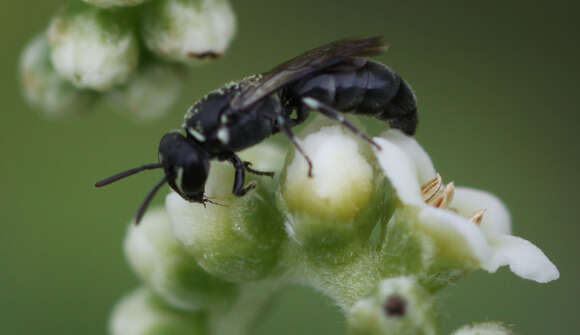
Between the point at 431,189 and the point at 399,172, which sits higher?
the point at 399,172

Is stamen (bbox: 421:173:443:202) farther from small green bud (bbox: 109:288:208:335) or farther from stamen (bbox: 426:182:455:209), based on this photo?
small green bud (bbox: 109:288:208:335)

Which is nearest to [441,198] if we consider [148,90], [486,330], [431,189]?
[431,189]

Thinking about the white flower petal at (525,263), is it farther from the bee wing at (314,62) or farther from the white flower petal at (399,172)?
the bee wing at (314,62)

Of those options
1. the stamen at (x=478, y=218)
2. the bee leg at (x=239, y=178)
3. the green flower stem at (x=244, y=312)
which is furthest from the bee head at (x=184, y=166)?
the stamen at (x=478, y=218)

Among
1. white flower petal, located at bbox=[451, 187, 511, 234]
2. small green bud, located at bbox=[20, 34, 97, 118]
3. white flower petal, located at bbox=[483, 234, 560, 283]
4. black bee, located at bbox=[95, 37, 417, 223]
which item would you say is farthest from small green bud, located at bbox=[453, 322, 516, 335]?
small green bud, located at bbox=[20, 34, 97, 118]

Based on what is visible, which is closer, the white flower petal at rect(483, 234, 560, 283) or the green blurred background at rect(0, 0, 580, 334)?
the white flower petal at rect(483, 234, 560, 283)

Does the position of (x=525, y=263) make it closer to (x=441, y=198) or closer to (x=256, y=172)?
(x=441, y=198)

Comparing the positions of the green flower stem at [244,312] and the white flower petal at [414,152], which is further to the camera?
the green flower stem at [244,312]
